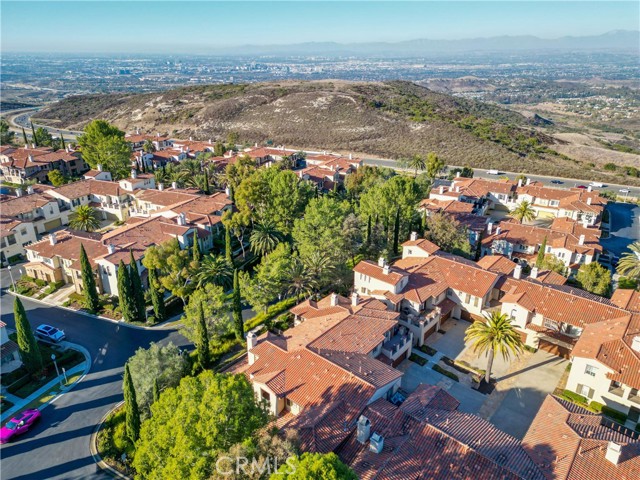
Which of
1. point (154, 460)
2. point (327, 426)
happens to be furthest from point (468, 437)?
point (154, 460)

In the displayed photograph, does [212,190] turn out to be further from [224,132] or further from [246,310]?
[224,132]

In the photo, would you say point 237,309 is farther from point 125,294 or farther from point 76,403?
point 76,403

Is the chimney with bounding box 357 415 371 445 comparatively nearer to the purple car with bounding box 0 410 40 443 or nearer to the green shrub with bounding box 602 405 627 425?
the green shrub with bounding box 602 405 627 425

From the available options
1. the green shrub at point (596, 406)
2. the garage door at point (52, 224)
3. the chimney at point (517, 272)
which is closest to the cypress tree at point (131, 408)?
the green shrub at point (596, 406)

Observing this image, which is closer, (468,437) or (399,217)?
(468,437)

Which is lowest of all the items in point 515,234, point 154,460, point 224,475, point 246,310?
point 246,310

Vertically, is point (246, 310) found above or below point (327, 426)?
below
